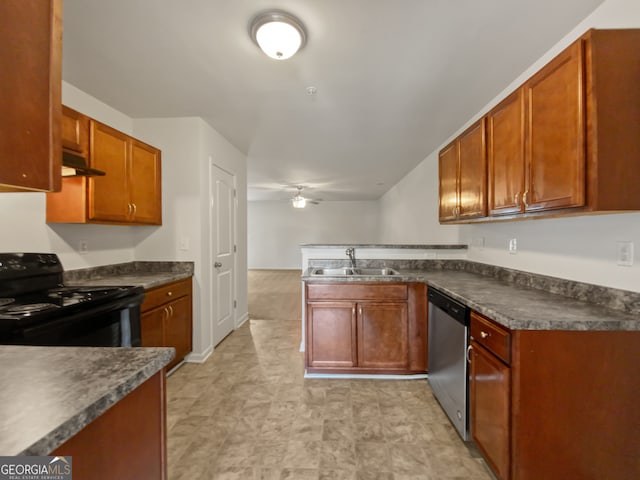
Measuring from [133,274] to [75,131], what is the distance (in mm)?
1339

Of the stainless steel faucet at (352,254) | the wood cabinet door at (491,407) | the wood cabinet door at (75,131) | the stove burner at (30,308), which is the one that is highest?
the wood cabinet door at (75,131)

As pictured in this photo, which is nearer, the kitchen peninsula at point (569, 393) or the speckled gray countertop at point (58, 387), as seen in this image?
the speckled gray countertop at point (58, 387)

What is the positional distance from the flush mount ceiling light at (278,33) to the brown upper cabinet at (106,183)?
1.44m

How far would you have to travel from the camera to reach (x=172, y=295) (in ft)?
8.48

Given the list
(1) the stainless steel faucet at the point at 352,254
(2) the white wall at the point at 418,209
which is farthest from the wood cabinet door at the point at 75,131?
(2) the white wall at the point at 418,209

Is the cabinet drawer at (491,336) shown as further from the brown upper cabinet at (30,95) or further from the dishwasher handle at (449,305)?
the brown upper cabinet at (30,95)

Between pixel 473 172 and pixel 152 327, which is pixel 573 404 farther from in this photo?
pixel 152 327

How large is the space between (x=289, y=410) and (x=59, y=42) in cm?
229

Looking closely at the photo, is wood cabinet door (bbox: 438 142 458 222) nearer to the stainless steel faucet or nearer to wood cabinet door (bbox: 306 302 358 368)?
the stainless steel faucet

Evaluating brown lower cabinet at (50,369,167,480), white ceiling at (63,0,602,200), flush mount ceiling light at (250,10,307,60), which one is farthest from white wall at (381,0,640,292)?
brown lower cabinet at (50,369,167,480)

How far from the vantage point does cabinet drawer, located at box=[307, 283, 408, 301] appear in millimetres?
2494

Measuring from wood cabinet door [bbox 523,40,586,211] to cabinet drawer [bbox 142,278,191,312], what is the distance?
2.71 m

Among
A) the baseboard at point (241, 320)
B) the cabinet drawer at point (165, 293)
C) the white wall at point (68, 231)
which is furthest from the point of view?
the baseboard at point (241, 320)

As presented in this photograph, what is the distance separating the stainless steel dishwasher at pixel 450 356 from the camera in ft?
5.74
